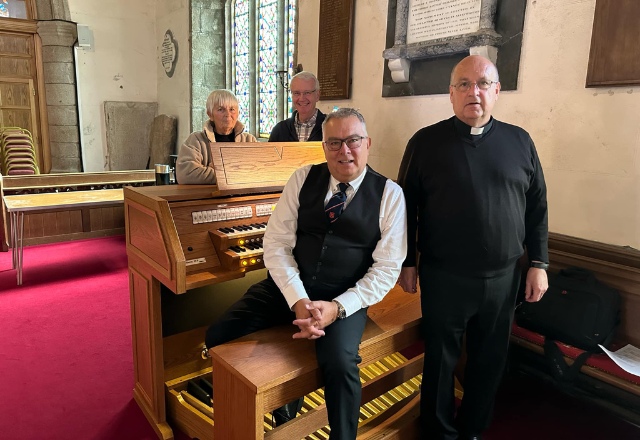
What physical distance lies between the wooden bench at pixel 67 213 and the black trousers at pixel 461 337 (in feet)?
15.0

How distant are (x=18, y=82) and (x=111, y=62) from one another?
1427mm

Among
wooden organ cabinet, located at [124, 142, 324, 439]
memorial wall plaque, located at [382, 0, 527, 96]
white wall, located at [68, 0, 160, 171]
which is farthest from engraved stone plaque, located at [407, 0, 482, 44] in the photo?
white wall, located at [68, 0, 160, 171]

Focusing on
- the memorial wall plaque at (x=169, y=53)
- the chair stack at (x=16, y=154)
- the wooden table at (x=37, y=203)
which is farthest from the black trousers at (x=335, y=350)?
the memorial wall plaque at (x=169, y=53)

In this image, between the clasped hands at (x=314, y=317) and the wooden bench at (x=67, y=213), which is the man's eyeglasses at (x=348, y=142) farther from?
the wooden bench at (x=67, y=213)

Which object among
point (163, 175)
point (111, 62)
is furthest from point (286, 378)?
point (111, 62)

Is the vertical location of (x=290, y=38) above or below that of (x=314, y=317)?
above

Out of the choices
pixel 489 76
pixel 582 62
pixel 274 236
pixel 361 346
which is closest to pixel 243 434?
pixel 361 346

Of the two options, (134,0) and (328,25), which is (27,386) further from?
(134,0)

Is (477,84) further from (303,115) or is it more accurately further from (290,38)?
(290,38)

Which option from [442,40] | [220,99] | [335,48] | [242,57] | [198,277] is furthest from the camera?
[242,57]

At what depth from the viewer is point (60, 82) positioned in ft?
24.6

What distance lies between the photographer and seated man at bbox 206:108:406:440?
6.24 ft

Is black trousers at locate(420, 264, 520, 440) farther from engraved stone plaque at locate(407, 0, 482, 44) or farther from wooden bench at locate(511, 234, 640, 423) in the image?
engraved stone plaque at locate(407, 0, 482, 44)

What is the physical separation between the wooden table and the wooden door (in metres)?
3.26
